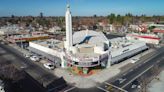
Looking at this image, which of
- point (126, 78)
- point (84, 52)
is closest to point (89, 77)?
point (126, 78)

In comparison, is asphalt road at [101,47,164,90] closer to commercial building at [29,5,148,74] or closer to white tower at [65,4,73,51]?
commercial building at [29,5,148,74]

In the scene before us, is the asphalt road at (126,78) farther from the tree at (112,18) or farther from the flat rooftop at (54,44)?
the tree at (112,18)

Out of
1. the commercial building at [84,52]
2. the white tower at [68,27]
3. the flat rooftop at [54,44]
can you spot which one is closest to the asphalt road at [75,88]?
the commercial building at [84,52]

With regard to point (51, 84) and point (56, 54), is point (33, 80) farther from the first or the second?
point (56, 54)

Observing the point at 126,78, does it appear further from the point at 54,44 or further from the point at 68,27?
the point at 54,44

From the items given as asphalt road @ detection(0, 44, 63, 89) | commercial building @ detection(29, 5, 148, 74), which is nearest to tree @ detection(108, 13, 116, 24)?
commercial building @ detection(29, 5, 148, 74)

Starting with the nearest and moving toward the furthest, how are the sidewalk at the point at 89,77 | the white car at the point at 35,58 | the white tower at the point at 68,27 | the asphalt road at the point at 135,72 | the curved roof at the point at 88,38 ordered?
the asphalt road at the point at 135,72
the sidewalk at the point at 89,77
the white tower at the point at 68,27
the white car at the point at 35,58
the curved roof at the point at 88,38

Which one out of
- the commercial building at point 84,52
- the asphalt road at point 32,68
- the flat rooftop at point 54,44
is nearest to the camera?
the asphalt road at point 32,68

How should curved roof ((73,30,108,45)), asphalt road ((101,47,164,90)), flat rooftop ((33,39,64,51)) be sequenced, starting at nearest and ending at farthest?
asphalt road ((101,47,164,90)) < flat rooftop ((33,39,64,51)) < curved roof ((73,30,108,45))

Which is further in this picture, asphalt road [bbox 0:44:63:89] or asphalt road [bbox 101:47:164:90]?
asphalt road [bbox 0:44:63:89]

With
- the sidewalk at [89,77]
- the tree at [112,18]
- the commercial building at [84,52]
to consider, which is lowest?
the sidewalk at [89,77]

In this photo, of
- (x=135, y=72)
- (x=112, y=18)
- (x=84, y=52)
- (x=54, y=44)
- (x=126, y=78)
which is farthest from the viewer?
(x=112, y=18)

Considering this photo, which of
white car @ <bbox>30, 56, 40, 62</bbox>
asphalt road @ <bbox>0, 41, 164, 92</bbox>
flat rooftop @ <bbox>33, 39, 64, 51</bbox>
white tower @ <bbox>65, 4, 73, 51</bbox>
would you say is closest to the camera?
asphalt road @ <bbox>0, 41, 164, 92</bbox>
